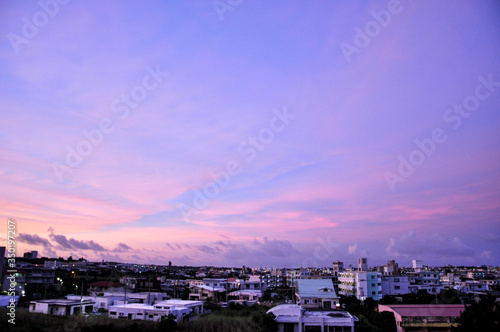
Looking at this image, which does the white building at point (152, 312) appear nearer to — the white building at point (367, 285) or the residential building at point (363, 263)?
the white building at point (367, 285)

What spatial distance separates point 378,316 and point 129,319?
15.5 meters

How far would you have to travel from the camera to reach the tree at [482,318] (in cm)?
1526

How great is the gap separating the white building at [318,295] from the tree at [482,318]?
14665mm

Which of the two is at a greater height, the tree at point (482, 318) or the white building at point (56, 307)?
the tree at point (482, 318)

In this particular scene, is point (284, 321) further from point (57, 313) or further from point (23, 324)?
point (57, 313)

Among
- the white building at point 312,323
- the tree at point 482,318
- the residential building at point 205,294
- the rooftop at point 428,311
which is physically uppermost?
the tree at point 482,318

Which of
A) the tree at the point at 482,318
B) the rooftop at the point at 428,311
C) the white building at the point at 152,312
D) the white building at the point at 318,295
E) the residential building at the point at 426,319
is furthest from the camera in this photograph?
the white building at the point at 318,295

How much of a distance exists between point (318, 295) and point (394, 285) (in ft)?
53.5

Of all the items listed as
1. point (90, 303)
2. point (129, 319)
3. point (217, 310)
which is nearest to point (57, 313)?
point (90, 303)

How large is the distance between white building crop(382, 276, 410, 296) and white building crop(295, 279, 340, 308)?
1308 cm

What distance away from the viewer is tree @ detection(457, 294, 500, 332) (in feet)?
50.1

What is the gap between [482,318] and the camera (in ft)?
51.3

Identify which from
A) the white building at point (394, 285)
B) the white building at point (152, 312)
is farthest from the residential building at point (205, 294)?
the white building at point (394, 285)

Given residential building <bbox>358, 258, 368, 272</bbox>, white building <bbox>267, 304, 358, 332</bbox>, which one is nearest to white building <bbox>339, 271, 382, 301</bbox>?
residential building <bbox>358, 258, 368, 272</bbox>
